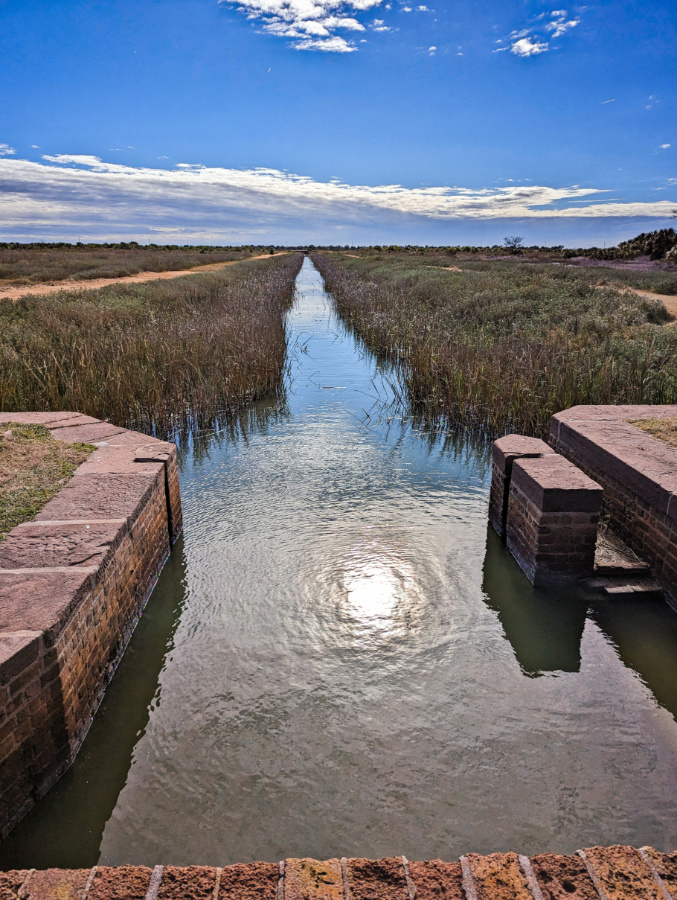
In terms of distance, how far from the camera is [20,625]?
7.54 feet

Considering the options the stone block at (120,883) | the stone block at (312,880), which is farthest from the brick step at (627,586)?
the stone block at (120,883)

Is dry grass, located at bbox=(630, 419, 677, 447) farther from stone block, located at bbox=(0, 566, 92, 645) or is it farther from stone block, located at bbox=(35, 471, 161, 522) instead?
stone block, located at bbox=(0, 566, 92, 645)

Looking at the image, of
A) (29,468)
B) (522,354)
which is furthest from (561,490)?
(522,354)

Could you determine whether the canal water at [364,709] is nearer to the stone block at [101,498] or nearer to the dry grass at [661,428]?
the stone block at [101,498]

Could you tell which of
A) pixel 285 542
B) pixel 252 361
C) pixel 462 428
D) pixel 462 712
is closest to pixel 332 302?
pixel 252 361

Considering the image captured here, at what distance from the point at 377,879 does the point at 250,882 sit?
0.40 metres

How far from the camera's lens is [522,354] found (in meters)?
8.02

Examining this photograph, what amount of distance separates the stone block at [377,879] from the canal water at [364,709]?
15.5 inches

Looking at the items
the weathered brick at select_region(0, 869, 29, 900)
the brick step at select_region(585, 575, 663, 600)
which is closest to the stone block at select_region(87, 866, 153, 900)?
the weathered brick at select_region(0, 869, 29, 900)

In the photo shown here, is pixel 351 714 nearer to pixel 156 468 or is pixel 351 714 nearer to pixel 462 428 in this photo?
pixel 156 468

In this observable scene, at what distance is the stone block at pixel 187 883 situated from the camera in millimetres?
1748

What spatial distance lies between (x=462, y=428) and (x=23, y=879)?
664 cm

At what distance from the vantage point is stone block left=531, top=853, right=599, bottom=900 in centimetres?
176

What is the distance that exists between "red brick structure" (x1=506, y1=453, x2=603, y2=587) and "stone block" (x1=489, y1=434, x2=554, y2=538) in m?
0.23
